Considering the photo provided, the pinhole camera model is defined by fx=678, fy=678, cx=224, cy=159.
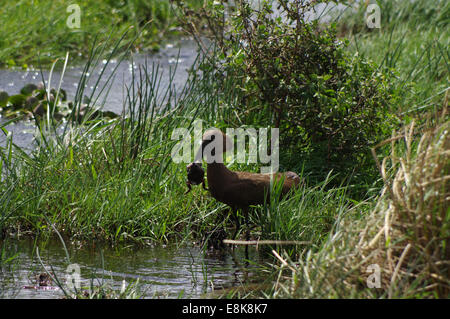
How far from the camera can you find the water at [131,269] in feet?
12.4

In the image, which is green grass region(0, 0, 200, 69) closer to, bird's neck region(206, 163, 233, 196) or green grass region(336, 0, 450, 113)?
green grass region(336, 0, 450, 113)

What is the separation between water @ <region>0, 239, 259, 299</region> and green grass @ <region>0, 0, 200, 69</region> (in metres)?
4.81

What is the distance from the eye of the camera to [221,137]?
418 centimetres

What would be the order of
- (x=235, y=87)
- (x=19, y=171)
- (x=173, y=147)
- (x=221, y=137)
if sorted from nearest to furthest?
(x=221, y=137)
(x=19, y=171)
(x=173, y=147)
(x=235, y=87)

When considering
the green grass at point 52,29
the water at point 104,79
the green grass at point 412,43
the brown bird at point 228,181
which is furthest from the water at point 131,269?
the green grass at point 52,29

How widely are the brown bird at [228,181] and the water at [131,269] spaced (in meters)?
0.38

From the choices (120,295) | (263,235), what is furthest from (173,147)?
(120,295)

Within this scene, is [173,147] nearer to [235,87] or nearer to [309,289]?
[235,87]

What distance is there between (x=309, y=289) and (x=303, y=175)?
2400 mm

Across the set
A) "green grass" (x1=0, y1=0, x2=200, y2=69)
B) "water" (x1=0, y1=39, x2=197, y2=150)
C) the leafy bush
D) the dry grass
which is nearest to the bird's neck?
the dry grass

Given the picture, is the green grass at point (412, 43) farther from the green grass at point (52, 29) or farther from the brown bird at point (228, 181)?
the green grass at point (52, 29)

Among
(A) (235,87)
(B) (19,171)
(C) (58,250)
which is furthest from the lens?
(A) (235,87)

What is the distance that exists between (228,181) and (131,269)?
2.65ft
